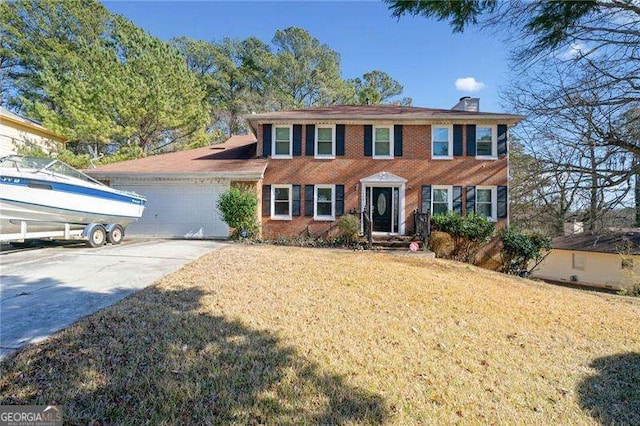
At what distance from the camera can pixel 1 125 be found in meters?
16.1

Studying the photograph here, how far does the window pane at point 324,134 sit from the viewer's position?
1383 centimetres

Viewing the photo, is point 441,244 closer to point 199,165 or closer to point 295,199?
point 295,199

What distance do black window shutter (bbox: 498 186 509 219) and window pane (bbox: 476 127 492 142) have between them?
85.3 inches

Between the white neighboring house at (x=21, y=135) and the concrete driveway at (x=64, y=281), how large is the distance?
12154 mm

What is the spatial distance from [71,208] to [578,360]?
11205mm

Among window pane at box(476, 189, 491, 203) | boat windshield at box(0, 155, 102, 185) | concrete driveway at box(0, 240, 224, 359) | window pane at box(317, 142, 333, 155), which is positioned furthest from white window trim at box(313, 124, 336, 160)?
boat windshield at box(0, 155, 102, 185)

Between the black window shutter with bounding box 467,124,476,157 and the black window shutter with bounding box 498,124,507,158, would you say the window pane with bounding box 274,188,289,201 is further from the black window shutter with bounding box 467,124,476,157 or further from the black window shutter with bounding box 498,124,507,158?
the black window shutter with bounding box 498,124,507,158

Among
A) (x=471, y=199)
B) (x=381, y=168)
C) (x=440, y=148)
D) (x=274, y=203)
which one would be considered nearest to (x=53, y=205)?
(x=274, y=203)

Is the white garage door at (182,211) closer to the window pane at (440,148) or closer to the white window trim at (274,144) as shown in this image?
the white window trim at (274,144)

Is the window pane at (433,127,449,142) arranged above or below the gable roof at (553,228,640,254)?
→ above

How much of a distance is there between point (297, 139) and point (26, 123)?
1502 cm

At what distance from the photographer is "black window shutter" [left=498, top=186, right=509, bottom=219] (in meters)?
13.2

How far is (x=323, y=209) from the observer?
13656mm

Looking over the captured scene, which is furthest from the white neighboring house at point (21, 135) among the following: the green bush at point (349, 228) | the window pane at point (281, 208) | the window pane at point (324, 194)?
the green bush at point (349, 228)
